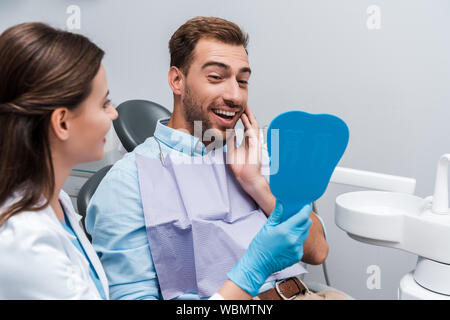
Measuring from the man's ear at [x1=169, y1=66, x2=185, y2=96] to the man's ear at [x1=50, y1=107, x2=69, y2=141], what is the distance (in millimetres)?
551

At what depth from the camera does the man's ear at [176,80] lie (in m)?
1.25

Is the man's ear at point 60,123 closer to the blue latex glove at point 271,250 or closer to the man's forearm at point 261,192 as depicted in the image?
the blue latex glove at point 271,250

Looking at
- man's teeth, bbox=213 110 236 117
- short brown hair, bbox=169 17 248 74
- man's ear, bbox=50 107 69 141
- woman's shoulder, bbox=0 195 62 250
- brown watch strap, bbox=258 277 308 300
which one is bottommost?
brown watch strap, bbox=258 277 308 300

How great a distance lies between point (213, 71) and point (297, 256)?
0.57 metres

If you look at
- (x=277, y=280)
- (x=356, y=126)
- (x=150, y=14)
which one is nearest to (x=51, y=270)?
(x=277, y=280)

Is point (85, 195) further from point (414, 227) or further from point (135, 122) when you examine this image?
point (414, 227)

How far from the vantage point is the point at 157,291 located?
1050 millimetres

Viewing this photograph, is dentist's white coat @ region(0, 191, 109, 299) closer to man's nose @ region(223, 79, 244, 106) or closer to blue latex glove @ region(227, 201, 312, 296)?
blue latex glove @ region(227, 201, 312, 296)

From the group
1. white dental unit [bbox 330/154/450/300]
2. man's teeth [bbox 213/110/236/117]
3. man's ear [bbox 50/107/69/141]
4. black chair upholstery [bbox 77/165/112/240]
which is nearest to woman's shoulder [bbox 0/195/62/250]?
man's ear [bbox 50/107/69/141]

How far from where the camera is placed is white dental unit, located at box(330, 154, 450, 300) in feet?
3.14

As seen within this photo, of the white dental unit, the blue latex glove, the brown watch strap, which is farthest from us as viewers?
the brown watch strap

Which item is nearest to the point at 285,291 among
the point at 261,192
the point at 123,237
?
the point at 261,192

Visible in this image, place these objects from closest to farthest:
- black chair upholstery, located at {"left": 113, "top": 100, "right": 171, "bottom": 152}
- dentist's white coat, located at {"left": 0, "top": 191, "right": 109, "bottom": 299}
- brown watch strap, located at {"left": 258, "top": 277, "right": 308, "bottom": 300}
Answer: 1. dentist's white coat, located at {"left": 0, "top": 191, "right": 109, "bottom": 299}
2. brown watch strap, located at {"left": 258, "top": 277, "right": 308, "bottom": 300}
3. black chair upholstery, located at {"left": 113, "top": 100, "right": 171, "bottom": 152}

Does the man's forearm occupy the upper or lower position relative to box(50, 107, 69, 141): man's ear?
lower
